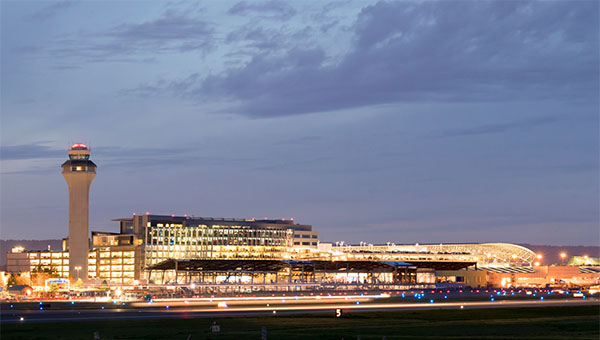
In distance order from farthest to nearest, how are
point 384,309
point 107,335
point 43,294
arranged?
point 43,294, point 384,309, point 107,335

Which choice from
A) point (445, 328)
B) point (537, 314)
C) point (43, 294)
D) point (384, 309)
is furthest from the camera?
point (43, 294)

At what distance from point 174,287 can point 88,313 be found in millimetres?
88066

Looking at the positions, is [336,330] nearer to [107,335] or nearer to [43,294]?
[107,335]

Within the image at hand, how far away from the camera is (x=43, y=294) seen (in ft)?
586

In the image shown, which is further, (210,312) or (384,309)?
(384,309)

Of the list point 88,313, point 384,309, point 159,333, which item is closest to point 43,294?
point 88,313

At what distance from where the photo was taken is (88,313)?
10206cm

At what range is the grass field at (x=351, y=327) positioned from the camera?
234 feet

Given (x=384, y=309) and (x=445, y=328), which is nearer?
(x=445, y=328)

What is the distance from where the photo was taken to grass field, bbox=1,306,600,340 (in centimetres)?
7138

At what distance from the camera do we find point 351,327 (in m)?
79.2

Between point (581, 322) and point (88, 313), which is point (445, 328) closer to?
point (581, 322)

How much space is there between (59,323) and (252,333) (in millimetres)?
24962

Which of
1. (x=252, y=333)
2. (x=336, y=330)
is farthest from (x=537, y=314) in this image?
(x=252, y=333)
